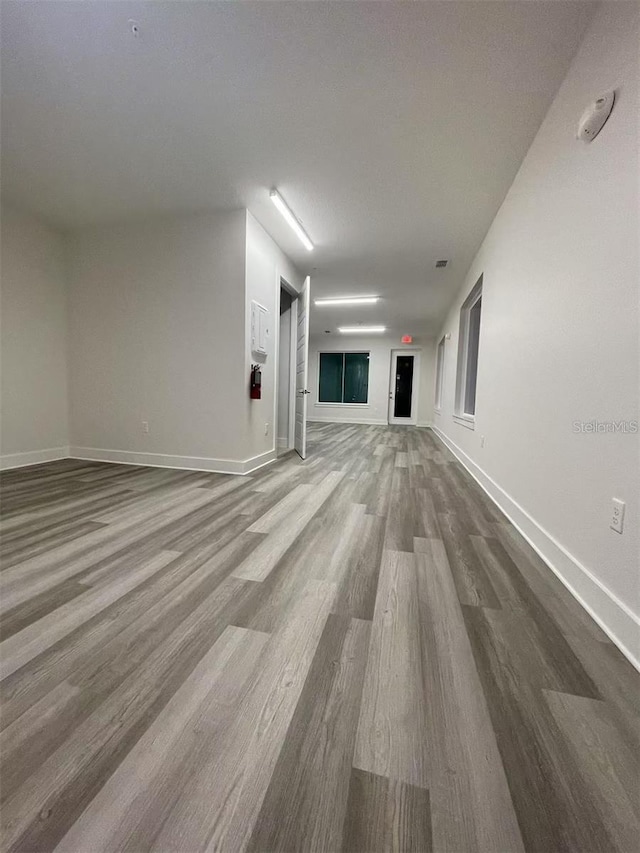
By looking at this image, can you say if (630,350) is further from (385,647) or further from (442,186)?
(442,186)

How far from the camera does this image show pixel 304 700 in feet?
2.93

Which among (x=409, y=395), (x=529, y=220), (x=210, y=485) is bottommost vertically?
(x=210, y=485)

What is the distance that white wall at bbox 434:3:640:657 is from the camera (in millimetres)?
1211

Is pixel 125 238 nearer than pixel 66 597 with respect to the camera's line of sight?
No

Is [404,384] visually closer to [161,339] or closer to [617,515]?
[161,339]

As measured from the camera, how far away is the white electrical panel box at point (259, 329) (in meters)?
3.43

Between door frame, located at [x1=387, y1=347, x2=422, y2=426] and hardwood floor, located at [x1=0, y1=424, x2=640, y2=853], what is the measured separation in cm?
754

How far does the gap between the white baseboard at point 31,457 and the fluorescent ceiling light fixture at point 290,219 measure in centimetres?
381

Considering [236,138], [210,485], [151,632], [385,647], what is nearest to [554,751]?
[385,647]

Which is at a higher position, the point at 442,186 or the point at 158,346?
the point at 442,186

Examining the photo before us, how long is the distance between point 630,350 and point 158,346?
3.88 meters

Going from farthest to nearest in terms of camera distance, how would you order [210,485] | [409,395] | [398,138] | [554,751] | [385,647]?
[409,395] → [210,485] → [398,138] → [385,647] → [554,751]

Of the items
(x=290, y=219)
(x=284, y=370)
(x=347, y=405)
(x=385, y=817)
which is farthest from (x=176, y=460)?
(x=347, y=405)

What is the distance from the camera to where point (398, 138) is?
2279mm
